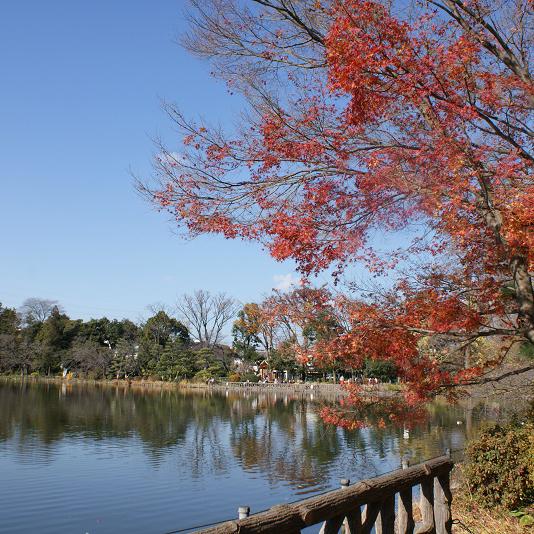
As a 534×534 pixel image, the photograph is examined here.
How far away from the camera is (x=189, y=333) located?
73375 mm

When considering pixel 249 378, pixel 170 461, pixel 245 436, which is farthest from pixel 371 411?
pixel 249 378

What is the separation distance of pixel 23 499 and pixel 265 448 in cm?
1028

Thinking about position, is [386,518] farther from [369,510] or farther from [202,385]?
[202,385]

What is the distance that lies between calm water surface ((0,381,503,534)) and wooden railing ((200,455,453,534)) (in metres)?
7.66

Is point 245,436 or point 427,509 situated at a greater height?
point 427,509

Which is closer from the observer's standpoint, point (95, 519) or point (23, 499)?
point (95, 519)

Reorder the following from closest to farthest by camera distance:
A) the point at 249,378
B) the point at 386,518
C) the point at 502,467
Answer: the point at 386,518
the point at 502,467
the point at 249,378

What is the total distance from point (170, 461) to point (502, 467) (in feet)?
43.6

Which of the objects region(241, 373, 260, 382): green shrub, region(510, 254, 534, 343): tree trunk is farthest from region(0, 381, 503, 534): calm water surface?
region(241, 373, 260, 382): green shrub

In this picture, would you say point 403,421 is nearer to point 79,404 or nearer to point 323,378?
point 79,404

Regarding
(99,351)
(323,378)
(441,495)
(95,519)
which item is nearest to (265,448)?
(95,519)

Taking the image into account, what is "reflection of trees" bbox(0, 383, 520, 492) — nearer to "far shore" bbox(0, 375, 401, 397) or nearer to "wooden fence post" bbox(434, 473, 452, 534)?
"wooden fence post" bbox(434, 473, 452, 534)

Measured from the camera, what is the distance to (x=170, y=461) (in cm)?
1853

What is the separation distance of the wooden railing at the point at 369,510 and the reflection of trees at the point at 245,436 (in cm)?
1029
